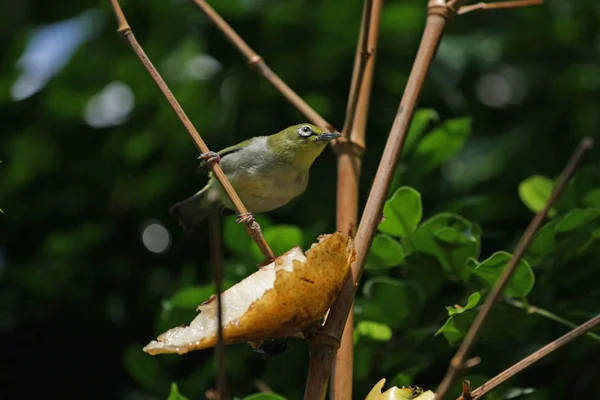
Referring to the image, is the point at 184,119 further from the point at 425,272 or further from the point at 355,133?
the point at 425,272

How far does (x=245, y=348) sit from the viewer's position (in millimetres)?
2449

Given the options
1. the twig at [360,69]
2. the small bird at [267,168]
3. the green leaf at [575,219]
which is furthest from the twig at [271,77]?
the small bird at [267,168]

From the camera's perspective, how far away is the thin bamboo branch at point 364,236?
1.33 m

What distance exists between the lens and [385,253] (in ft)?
6.82

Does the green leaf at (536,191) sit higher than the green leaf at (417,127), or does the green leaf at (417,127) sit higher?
the green leaf at (417,127)

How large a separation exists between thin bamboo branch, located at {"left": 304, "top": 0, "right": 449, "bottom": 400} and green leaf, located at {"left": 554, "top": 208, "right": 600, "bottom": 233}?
0.66 metres

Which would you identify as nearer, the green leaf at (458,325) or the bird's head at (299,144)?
the green leaf at (458,325)

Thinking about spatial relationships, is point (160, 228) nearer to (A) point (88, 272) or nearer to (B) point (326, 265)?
A: (A) point (88, 272)

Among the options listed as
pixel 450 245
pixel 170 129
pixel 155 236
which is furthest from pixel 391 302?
pixel 170 129

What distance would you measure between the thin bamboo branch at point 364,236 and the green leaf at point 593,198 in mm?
918

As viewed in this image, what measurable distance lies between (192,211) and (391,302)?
1209 millimetres

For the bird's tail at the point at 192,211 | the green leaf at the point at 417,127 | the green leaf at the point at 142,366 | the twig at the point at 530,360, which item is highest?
the twig at the point at 530,360

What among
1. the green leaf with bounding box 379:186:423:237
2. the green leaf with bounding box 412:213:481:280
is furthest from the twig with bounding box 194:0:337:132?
the green leaf with bounding box 412:213:481:280

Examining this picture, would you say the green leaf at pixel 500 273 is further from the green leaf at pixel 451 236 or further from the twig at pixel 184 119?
the twig at pixel 184 119
